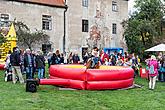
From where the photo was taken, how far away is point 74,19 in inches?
1534

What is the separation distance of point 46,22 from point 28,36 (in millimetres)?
3591

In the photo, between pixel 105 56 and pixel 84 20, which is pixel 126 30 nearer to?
pixel 84 20

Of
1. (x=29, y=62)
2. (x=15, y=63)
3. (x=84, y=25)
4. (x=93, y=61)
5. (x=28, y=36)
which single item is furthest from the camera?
(x=84, y=25)

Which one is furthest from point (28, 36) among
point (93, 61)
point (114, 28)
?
point (93, 61)

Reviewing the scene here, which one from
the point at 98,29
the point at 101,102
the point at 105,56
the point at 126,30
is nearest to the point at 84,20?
the point at 98,29

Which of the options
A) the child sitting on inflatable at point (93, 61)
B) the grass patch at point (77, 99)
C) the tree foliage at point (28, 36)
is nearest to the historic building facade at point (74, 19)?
the tree foliage at point (28, 36)

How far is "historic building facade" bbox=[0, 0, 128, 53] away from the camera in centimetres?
3466

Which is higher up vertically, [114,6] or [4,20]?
[114,6]

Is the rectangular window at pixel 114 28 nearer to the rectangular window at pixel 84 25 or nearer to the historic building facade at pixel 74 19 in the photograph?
the historic building facade at pixel 74 19

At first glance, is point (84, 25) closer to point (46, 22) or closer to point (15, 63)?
point (46, 22)

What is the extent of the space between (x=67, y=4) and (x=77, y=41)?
13.8 feet

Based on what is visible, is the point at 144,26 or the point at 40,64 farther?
the point at 144,26

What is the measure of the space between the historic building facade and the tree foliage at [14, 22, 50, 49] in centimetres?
77

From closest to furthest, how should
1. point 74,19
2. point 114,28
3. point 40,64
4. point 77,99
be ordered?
point 77,99 → point 40,64 → point 74,19 → point 114,28
